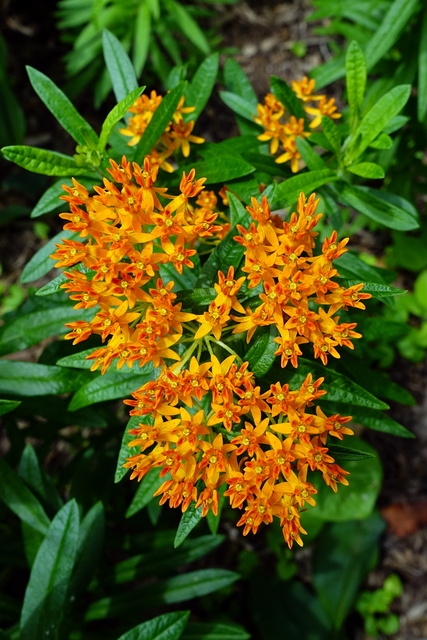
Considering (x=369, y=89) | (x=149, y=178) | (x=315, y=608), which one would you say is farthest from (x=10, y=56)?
(x=315, y=608)

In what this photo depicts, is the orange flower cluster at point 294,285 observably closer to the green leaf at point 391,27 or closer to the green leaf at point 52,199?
the green leaf at point 52,199

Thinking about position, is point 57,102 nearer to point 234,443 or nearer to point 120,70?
point 120,70

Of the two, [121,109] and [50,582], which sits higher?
[121,109]

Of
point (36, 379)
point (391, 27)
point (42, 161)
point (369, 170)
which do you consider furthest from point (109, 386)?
point (391, 27)

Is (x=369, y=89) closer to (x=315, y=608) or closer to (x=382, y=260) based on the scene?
(x=382, y=260)

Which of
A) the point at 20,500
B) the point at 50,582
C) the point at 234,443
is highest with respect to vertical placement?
the point at 234,443

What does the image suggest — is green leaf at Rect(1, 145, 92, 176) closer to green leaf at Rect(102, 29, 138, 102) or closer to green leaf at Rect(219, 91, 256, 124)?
green leaf at Rect(102, 29, 138, 102)
